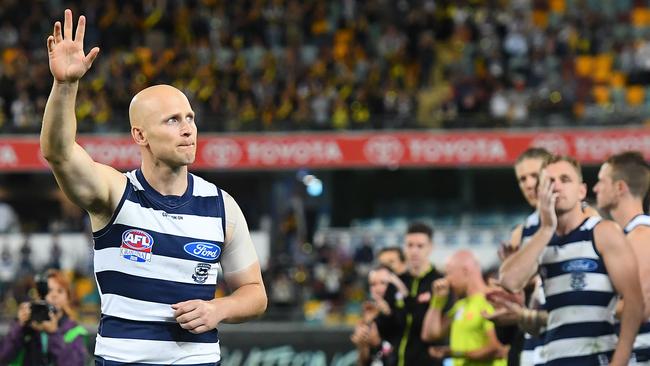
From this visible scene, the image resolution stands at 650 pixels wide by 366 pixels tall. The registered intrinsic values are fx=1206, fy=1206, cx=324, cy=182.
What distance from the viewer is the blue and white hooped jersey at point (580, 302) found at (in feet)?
19.1

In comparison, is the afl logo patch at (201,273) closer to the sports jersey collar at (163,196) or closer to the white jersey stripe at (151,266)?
the white jersey stripe at (151,266)

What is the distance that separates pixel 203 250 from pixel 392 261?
5.15 metres

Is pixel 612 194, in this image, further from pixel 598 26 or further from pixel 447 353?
pixel 598 26

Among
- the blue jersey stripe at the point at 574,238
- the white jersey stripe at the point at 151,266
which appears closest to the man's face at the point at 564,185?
the blue jersey stripe at the point at 574,238

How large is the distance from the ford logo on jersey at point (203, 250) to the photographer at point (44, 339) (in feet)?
9.83

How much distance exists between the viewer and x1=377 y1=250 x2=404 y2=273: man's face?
953 centimetres

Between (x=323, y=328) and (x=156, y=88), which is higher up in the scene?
(x=156, y=88)

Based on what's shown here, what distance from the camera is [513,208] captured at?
2461 cm

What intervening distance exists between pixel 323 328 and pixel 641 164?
34.9 feet

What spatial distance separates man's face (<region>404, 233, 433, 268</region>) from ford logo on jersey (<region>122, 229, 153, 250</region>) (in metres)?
4.59

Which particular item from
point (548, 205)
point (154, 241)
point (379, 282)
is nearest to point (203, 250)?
point (154, 241)

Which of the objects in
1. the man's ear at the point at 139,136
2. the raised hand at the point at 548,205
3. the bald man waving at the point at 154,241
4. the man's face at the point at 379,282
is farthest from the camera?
the man's face at the point at 379,282

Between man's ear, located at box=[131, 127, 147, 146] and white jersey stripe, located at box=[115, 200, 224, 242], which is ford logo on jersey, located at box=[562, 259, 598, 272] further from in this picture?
man's ear, located at box=[131, 127, 147, 146]

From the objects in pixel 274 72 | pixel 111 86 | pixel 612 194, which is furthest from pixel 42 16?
pixel 612 194
